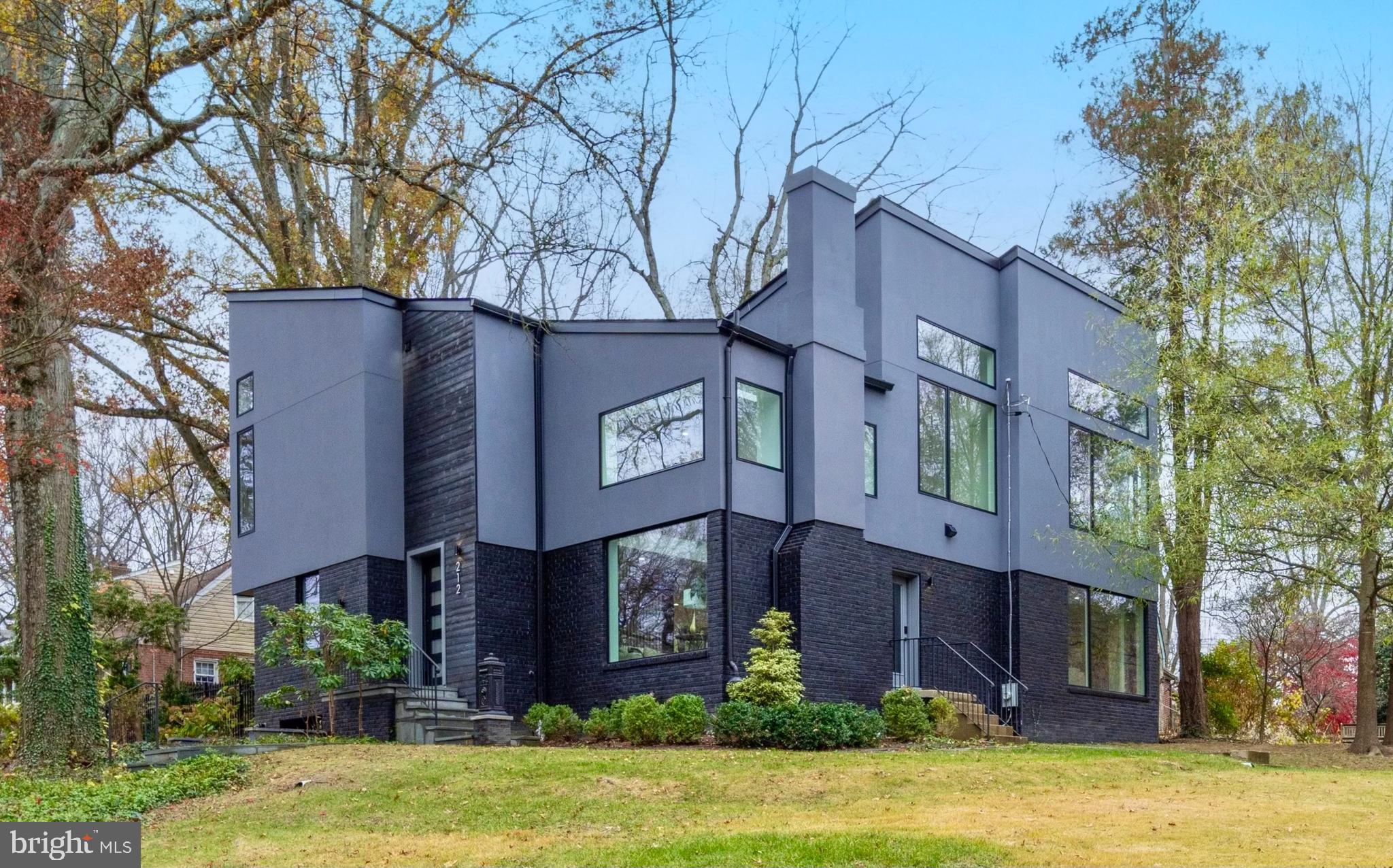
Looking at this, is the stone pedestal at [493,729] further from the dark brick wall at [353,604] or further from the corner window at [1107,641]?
the corner window at [1107,641]

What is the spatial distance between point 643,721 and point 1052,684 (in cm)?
749

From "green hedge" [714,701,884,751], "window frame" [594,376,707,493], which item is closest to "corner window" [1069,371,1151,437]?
"window frame" [594,376,707,493]

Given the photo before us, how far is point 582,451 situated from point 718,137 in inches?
551

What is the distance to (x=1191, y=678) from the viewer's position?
23516 millimetres

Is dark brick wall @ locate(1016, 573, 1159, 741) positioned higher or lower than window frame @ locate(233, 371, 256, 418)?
lower

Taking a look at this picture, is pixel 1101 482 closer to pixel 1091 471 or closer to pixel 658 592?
pixel 1091 471

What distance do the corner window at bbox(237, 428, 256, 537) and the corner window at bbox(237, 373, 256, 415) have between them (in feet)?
A: 1.16

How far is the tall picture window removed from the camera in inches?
730

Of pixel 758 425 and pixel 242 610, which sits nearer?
pixel 758 425

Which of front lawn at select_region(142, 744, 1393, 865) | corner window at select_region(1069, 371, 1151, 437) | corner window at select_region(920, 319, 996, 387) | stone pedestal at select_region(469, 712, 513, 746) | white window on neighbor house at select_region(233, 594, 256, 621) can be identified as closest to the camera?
front lawn at select_region(142, 744, 1393, 865)

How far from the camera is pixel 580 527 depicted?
59.6ft

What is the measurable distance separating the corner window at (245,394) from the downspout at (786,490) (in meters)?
8.60

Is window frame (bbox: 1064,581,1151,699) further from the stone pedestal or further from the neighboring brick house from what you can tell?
the neighboring brick house

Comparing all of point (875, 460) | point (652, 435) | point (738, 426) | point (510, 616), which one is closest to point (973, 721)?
point (875, 460)
